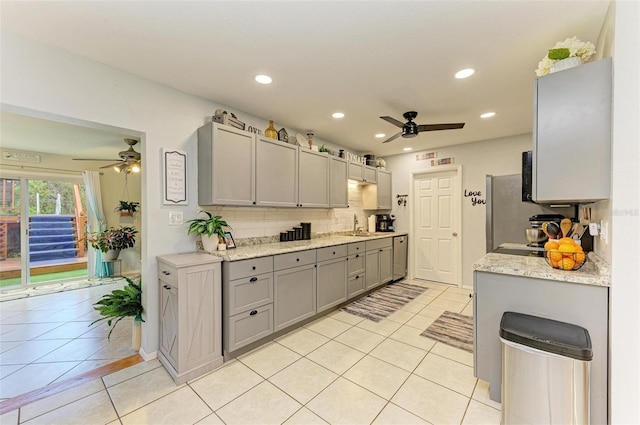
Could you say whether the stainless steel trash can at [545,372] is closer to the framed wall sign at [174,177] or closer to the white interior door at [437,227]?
the framed wall sign at [174,177]

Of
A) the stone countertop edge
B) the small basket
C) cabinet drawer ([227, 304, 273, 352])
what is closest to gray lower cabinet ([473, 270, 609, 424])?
the stone countertop edge

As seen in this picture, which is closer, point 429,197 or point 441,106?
point 441,106

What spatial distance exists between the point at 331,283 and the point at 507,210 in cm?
239

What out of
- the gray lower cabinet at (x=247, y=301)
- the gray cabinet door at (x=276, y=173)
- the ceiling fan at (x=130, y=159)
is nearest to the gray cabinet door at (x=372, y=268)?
the gray cabinet door at (x=276, y=173)

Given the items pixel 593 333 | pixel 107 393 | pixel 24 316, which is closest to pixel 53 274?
pixel 24 316

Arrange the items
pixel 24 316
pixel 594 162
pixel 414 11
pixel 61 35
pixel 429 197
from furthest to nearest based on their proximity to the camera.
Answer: pixel 429 197 → pixel 24 316 → pixel 61 35 → pixel 414 11 → pixel 594 162

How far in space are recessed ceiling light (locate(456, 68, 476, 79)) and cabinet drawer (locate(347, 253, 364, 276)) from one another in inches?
97.1

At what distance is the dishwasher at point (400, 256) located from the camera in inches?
187

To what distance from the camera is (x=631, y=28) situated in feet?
4.17

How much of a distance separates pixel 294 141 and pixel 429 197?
3.03 metres

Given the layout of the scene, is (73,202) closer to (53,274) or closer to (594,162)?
(53,274)

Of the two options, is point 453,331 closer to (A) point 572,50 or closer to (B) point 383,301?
(B) point 383,301

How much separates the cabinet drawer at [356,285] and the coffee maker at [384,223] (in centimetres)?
151

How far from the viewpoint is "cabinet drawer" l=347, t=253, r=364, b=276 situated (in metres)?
3.67
